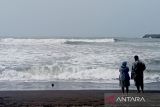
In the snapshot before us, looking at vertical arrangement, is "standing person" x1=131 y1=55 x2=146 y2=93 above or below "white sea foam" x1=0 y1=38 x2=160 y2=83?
above

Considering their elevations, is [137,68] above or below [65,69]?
above

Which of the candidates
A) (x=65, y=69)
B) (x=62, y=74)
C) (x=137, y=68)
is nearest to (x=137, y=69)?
(x=137, y=68)

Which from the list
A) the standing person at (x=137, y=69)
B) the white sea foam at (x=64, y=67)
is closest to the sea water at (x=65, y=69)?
the white sea foam at (x=64, y=67)

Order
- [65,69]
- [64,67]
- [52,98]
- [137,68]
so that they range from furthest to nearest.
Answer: [64,67] < [65,69] < [52,98] < [137,68]

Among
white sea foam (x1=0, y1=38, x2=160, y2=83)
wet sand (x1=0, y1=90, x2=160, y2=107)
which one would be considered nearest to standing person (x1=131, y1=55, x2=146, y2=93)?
wet sand (x1=0, y1=90, x2=160, y2=107)

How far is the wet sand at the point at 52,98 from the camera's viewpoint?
14.2 meters

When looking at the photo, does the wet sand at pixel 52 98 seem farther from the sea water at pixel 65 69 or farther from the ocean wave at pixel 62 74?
the ocean wave at pixel 62 74

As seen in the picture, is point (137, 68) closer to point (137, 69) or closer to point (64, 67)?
point (137, 69)

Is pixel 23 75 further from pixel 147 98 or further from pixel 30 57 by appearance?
pixel 147 98

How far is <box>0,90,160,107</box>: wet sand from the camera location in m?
14.2

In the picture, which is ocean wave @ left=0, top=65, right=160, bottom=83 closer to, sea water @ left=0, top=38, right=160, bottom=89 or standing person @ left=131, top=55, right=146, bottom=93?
sea water @ left=0, top=38, right=160, bottom=89

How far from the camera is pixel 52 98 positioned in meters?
15.8

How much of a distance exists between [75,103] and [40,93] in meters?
3.31

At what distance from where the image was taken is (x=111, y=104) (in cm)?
1291
